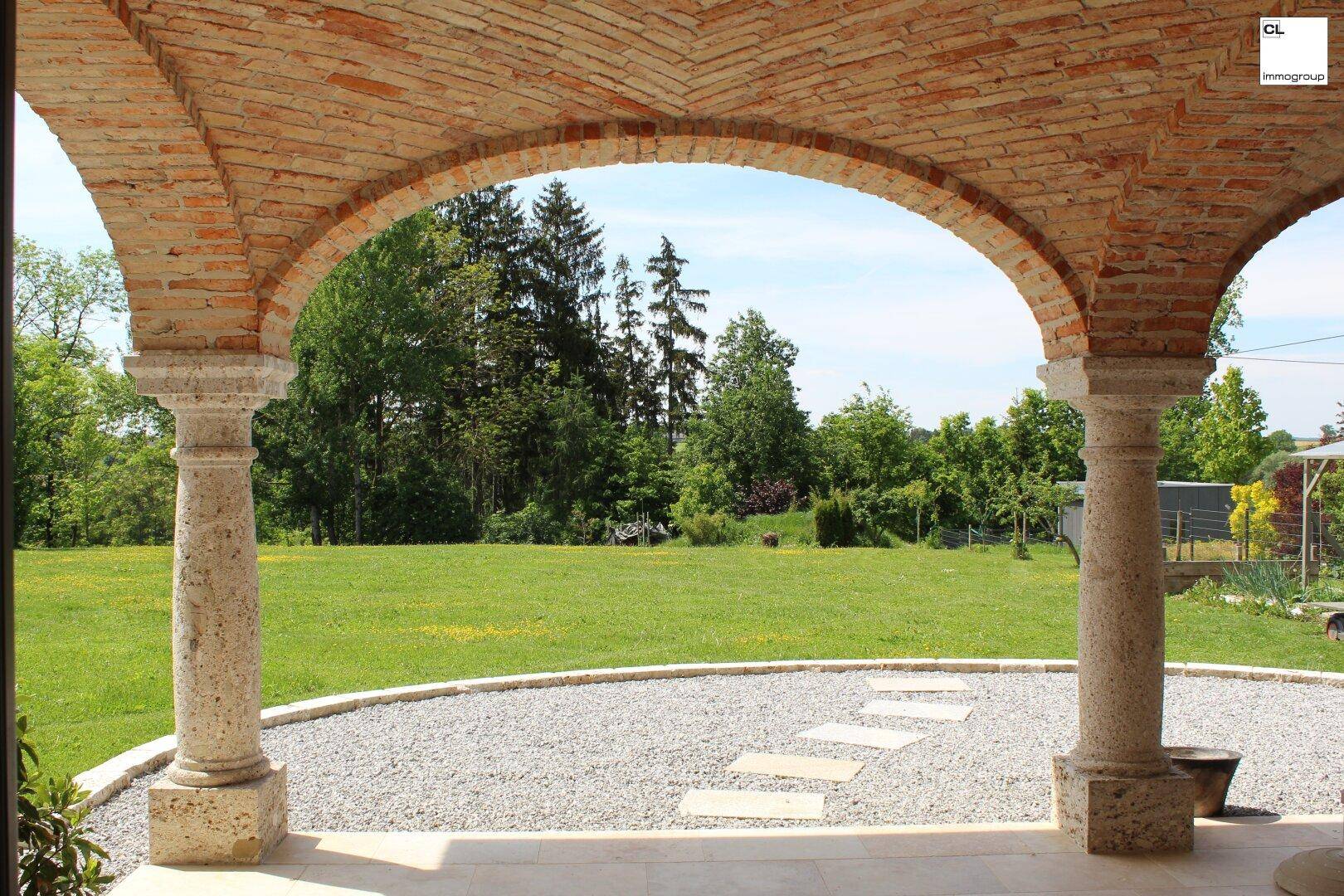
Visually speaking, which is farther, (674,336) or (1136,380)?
(674,336)

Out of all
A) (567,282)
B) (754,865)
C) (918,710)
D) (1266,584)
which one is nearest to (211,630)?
(754,865)

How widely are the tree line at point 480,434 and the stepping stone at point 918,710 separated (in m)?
14.7

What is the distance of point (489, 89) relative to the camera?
174 inches

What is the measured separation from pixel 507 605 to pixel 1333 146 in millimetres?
11068

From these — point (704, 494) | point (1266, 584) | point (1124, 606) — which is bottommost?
point (1266, 584)

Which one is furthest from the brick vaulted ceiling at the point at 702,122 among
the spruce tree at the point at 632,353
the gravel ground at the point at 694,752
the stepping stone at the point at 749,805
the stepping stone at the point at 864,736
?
the spruce tree at the point at 632,353

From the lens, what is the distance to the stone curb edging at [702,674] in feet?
25.9

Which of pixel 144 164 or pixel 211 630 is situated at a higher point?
pixel 144 164

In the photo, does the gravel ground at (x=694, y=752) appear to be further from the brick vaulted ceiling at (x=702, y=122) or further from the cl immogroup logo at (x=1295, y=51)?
the cl immogroup logo at (x=1295, y=51)

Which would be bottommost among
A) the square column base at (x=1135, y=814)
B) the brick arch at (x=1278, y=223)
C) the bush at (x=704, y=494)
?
the square column base at (x=1135, y=814)

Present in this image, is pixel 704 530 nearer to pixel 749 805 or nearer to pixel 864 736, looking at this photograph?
pixel 864 736

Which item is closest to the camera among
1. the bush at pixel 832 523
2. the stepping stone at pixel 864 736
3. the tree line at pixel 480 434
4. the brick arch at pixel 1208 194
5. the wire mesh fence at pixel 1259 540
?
the brick arch at pixel 1208 194

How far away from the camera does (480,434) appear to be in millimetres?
30797

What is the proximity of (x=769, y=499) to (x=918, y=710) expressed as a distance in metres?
21.4
